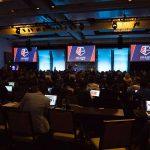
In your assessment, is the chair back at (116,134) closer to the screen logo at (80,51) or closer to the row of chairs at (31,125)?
the row of chairs at (31,125)

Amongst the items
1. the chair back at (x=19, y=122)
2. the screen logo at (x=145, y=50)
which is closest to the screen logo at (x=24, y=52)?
the screen logo at (x=145, y=50)

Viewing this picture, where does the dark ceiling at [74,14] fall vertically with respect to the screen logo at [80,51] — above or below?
above

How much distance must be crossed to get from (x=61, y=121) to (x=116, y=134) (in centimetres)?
98

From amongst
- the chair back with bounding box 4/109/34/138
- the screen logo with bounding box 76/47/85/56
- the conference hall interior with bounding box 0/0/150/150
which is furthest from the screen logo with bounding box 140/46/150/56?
the chair back with bounding box 4/109/34/138

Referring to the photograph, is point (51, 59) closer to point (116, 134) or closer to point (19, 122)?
point (19, 122)

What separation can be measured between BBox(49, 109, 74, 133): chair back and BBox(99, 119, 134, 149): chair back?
2.44 feet

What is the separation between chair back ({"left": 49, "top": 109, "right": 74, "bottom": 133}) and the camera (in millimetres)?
3971

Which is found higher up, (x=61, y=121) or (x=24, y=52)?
(x=24, y=52)

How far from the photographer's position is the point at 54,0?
7.72 meters

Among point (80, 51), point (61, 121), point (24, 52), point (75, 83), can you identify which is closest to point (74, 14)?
point (75, 83)

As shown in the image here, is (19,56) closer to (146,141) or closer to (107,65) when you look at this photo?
(107,65)

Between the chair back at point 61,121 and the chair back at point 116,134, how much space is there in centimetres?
75

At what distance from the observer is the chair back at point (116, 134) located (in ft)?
10.9

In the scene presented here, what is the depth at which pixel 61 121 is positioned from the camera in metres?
4.05
